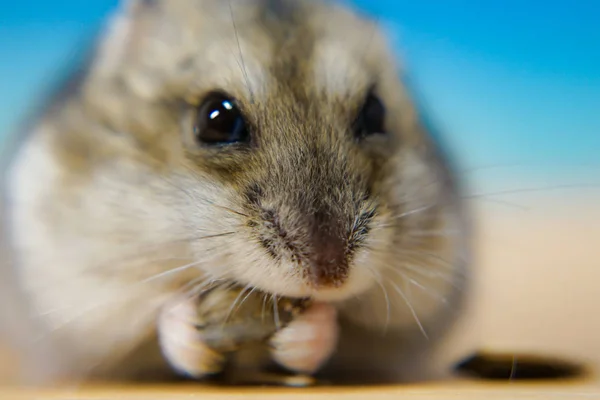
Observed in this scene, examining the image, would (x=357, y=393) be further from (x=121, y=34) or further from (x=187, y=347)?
(x=121, y=34)

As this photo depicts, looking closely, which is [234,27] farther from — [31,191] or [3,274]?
[3,274]

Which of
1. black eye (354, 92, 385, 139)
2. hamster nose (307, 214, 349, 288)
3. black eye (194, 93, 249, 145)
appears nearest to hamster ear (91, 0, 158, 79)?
black eye (194, 93, 249, 145)

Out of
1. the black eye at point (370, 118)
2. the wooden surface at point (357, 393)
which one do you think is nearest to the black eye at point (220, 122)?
the black eye at point (370, 118)

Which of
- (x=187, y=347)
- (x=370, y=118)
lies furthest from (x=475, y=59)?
(x=187, y=347)

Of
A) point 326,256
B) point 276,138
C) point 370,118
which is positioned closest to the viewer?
point 326,256

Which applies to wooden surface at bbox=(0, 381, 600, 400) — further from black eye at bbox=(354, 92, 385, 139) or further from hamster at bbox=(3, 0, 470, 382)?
black eye at bbox=(354, 92, 385, 139)

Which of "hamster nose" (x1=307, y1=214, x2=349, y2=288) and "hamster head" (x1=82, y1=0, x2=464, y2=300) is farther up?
"hamster head" (x1=82, y1=0, x2=464, y2=300)

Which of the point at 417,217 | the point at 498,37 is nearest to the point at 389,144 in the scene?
the point at 417,217
